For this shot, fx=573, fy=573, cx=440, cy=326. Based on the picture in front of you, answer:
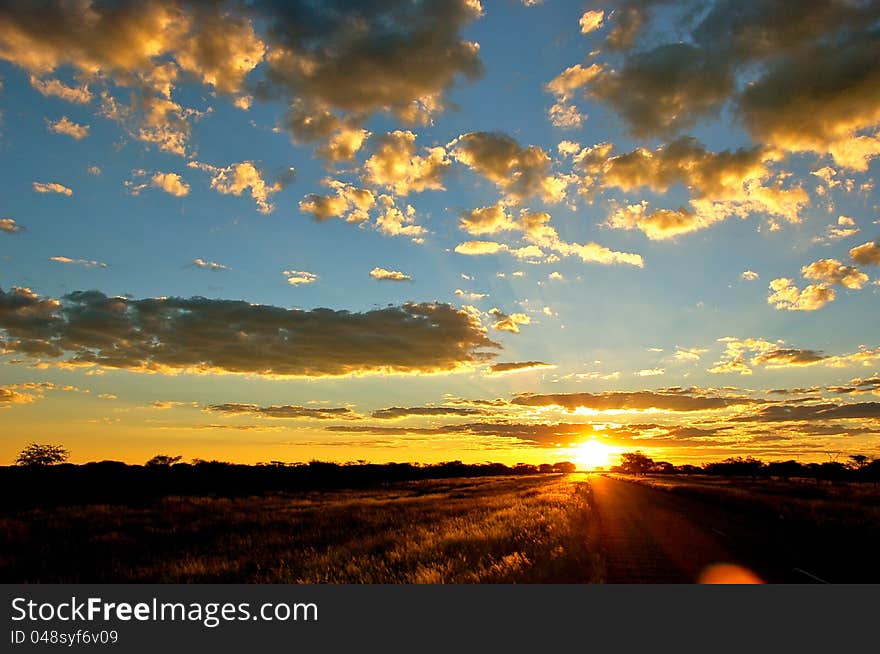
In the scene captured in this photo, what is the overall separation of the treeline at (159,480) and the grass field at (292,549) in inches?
883

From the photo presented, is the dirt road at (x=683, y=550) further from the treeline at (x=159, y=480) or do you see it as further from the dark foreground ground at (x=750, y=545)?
the treeline at (x=159, y=480)

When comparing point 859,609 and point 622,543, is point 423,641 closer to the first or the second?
point 859,609

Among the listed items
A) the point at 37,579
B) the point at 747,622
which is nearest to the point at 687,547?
the point at 747,622

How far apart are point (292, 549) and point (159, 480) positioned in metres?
75.8

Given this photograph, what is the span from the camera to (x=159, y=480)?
278 feet

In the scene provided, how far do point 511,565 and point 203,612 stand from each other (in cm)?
598

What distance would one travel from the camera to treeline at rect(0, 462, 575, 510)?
54469mm

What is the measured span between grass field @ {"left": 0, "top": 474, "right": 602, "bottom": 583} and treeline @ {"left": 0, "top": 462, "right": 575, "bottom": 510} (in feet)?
73.6

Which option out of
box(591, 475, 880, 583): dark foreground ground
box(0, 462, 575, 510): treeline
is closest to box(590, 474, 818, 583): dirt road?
box(591, 475, 880, 583): dark foreground ground

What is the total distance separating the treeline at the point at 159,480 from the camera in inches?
2144

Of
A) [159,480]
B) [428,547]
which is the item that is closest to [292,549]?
[428,547]

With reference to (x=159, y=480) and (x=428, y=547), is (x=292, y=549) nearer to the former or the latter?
(x=428, y=547)

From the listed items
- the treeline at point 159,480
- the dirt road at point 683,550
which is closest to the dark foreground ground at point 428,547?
the dirt road at point 683,550

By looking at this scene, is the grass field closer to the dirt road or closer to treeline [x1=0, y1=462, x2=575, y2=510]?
the dirt road
